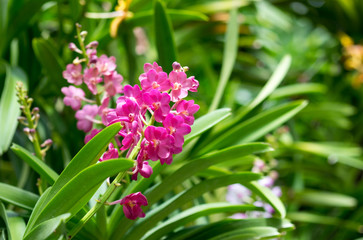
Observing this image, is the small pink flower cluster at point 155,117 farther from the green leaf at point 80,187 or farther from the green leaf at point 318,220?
the green leaf at point 318,220

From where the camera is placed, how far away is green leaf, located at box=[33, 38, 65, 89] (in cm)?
64

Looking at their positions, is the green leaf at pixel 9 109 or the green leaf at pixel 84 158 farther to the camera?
the green leaf at pixel 9 109

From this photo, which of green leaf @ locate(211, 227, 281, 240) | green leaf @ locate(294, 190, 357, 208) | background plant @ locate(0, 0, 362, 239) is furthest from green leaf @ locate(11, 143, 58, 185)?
green leaf @ locate(294, 190, 357, 208)

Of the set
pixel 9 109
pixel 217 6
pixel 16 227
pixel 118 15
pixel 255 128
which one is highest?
pixel 217 6

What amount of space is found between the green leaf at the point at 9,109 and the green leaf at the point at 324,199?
0.67 m

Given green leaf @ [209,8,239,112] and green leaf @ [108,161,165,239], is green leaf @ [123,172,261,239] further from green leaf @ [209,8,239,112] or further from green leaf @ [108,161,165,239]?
green leaf @ [209,8,239,112]

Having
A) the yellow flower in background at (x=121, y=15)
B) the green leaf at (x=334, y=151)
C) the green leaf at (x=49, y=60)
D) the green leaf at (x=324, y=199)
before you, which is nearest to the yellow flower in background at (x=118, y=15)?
the yellow flower in background at (x=121, y=15)

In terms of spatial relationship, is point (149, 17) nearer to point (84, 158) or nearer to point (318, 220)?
point (84, 158)

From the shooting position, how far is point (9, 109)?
2.03 ft

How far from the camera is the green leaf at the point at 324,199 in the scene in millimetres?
1000

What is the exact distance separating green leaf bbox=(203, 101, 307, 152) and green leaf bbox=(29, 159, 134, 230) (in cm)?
26

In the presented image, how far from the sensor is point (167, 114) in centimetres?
41

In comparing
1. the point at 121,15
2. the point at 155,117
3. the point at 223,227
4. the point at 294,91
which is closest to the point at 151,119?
the point at 155,117

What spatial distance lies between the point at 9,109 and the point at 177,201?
275mm
